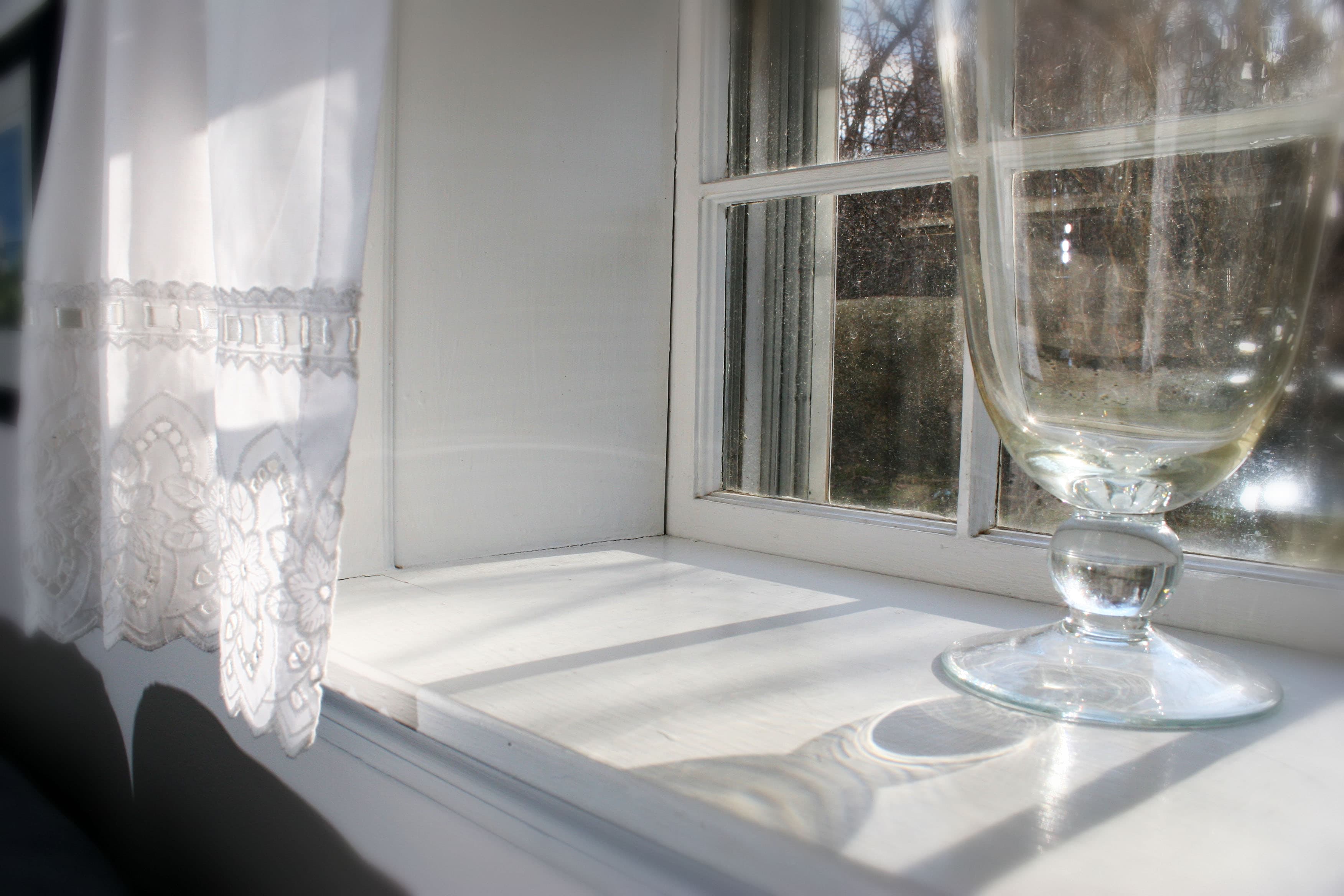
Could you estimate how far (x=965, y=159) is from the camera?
1.74ft

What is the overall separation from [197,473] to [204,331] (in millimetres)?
117

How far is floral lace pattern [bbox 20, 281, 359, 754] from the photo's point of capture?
589 millimetres

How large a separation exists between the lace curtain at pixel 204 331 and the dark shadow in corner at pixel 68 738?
307 mm

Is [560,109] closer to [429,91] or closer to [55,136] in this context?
[429,91]

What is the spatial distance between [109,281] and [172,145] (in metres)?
0.12

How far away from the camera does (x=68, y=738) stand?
1.21 metres

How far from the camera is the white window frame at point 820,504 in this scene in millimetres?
690

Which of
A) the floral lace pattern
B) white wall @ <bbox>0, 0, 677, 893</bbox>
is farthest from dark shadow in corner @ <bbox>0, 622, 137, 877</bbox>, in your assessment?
the floral lace pattern

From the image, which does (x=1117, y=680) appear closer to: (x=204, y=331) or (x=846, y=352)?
(x=846, y=352)

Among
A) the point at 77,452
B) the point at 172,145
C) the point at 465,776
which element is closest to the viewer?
the point at 465,776

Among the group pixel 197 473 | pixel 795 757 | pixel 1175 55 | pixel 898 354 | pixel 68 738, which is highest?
pixel 1175 55

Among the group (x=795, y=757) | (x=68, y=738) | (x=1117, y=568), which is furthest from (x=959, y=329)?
(x=68, y=738)

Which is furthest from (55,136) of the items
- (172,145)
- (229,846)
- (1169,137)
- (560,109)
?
(1169,137)

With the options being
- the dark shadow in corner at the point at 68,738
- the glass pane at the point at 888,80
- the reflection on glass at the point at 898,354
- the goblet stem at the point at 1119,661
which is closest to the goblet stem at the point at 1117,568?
the goblet stem at the point at 1119,661
